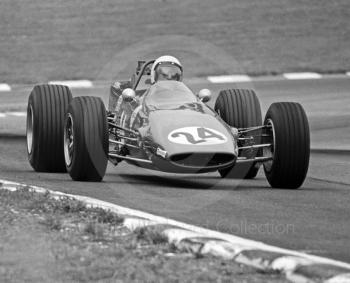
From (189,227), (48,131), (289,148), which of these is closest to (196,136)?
(289,148)

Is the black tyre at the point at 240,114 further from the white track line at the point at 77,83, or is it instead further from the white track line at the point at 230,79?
the white track line at the point at 230,79

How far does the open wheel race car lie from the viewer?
9.87 metres

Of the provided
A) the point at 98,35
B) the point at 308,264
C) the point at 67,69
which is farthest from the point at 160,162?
the point at 98,35

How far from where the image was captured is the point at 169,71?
11.5 metres

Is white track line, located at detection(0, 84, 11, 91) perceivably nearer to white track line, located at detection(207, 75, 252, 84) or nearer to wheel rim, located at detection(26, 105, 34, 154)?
white track line, located at detection(207, 75, 252, 84)

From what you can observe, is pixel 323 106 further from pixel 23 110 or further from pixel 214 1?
pixel 214 1

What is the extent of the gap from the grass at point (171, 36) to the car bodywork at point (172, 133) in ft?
42.0

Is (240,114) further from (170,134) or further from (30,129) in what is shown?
(30,129)

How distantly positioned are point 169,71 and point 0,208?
381cm

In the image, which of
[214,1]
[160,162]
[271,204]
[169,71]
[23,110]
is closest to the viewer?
[271,204]

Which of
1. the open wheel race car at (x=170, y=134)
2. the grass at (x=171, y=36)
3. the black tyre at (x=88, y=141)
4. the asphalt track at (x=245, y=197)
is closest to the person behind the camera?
the asphalt track at (x=245, y=197)

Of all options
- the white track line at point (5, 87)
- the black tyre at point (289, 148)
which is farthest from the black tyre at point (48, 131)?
the white track line at point (5, 87)

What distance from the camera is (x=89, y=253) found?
6.45 meters

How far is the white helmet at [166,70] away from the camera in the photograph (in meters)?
11.5
